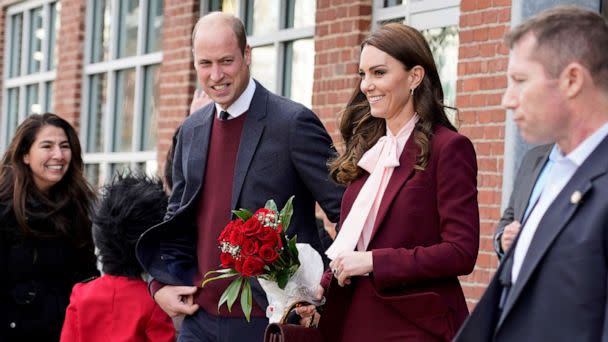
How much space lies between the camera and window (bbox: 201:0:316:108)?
9.16 metres

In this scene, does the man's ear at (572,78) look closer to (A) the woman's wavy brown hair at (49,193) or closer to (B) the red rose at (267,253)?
(B) the red rose at (267,253)

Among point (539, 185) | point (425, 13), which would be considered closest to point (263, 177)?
point (539, 185)

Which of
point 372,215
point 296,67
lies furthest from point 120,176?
point 296,67

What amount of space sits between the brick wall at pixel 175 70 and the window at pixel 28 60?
316 centimetres

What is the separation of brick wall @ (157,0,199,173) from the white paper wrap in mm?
6235

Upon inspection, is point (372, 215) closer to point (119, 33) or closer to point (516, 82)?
point (516, 82)

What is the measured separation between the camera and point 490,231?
703cm

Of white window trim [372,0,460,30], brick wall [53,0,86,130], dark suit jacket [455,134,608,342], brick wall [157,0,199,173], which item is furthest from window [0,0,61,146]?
dark suit jacket [455,134,608,342]

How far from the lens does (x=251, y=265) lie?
171 inches

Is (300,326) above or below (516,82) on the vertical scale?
below

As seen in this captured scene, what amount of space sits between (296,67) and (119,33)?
3716 mm

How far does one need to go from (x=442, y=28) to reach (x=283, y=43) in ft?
6.50

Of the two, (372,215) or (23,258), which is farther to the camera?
(23,258)

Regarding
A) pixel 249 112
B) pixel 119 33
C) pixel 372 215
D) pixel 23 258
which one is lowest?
pixel 23 258
